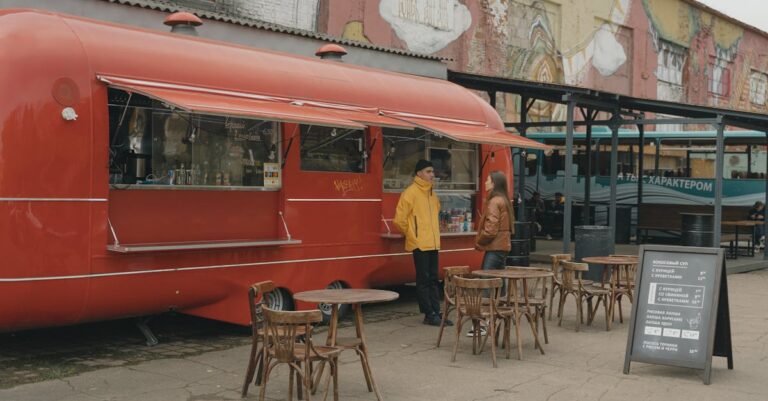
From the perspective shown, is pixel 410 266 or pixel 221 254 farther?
pixel 410 266

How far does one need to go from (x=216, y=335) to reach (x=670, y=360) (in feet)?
15.5

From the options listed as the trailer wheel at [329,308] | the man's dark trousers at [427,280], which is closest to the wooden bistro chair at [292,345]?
the trailer wheel at [329,308]

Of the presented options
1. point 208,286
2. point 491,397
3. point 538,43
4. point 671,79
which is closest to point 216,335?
point 208,286

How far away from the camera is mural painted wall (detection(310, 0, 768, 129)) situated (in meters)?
20.0

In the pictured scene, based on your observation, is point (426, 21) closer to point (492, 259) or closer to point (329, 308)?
point (329, 308)

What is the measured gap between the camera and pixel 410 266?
11164mm

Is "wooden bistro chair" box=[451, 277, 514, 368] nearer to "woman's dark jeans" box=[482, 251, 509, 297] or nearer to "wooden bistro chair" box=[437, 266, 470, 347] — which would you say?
"wooden bistro chair" box=[437, 266, 470, 347]

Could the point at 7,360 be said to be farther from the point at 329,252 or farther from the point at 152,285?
the point at 329,252

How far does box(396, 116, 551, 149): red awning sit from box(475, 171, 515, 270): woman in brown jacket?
914 mm

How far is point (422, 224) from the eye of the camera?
1007 centimetres

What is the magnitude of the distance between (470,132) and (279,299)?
3.54 metres

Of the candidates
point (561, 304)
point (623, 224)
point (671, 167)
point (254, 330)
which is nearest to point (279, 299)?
point (254, 330)

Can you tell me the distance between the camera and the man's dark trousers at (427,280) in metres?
10.2

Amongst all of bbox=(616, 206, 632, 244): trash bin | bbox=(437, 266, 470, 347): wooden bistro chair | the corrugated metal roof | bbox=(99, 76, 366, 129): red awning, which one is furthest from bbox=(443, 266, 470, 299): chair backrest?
bbox=(616, 206, 632, 244): trash bin
